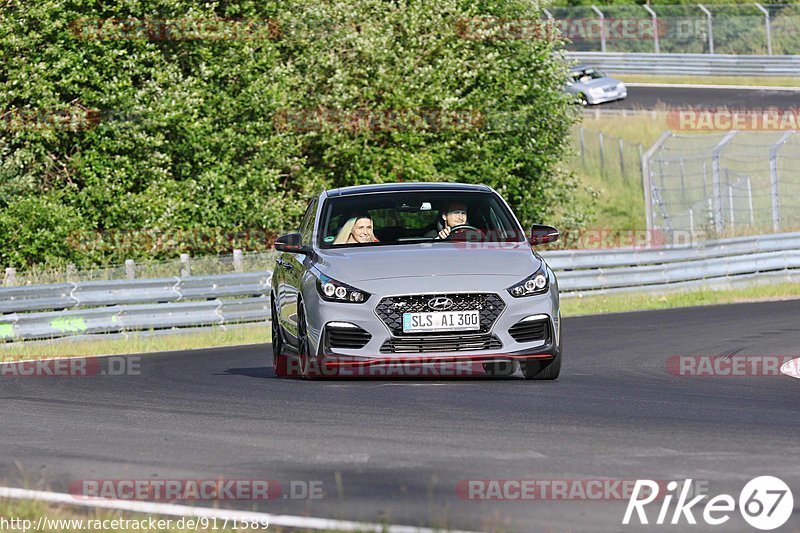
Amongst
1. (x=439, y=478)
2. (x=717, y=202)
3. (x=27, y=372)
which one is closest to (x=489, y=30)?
(x=717, y=202)

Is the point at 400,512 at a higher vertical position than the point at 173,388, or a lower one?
higher

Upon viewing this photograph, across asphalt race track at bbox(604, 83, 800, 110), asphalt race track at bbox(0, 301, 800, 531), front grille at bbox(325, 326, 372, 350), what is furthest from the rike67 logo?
asphalt race track at bbox(604, 83, 800, 110)

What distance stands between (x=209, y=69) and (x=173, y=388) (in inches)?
727

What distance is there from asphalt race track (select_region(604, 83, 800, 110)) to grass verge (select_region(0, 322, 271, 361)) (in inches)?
1111

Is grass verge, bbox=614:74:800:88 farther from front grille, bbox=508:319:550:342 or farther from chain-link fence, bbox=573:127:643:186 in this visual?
front grille, bbox=508:319:550:342

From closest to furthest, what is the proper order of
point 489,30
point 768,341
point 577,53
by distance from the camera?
point 768,341
point 489,30
point 577,53

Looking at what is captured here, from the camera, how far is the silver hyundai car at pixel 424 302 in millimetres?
10719

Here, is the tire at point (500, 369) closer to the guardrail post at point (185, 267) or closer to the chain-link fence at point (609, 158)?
the guardrail post at point (185, 267)

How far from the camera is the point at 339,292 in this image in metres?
10.9

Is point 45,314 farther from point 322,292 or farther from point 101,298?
point 322,292

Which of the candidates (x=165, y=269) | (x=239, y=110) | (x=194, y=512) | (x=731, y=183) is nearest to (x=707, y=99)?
(x=731, y=183)

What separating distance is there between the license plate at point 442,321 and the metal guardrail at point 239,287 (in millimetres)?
9739

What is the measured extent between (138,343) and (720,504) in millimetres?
14317

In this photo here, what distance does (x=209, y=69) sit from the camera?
29516 mm
